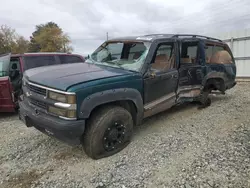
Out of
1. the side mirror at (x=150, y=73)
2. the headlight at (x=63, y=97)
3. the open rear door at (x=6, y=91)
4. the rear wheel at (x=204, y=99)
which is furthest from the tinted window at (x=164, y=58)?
the open rear door at (x=6, y=91)

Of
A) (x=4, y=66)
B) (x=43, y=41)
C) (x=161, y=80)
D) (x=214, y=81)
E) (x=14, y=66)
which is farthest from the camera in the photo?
(x=43, y=41)

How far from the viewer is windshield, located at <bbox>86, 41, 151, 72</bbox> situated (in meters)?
3.73

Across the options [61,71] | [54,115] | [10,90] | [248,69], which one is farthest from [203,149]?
[248,69]

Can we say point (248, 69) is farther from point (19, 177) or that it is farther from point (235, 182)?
point (19, 177)

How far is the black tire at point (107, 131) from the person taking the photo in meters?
2.98

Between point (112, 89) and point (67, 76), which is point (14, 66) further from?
point (112, 89)

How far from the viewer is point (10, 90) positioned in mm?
5141

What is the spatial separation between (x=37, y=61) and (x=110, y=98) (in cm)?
357

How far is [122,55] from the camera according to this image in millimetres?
4246

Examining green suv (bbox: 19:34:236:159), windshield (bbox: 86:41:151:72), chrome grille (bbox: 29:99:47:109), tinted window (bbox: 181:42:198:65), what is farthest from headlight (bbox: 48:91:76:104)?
tinted window (bbox: 181:42:198:65)

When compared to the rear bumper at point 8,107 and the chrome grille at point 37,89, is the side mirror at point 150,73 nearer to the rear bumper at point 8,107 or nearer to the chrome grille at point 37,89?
the chrome grille at point 37,89

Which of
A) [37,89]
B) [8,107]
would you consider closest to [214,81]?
[37,89]

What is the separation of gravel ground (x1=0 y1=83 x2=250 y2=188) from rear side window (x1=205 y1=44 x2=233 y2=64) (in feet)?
5.66

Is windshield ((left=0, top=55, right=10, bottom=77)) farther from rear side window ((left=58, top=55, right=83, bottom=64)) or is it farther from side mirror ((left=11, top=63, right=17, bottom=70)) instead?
rear side window ((left=58, top=55, right=83, bottom=64))
